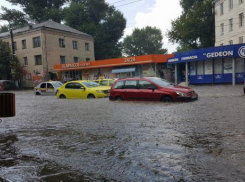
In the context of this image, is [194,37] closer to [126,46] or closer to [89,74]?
[89,74]

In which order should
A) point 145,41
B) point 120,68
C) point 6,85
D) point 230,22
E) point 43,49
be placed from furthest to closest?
point 145,41
point 43,49
point 6,85
point 230,22
point 120,68

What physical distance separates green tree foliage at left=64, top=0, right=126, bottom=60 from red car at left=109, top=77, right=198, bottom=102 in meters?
39.9

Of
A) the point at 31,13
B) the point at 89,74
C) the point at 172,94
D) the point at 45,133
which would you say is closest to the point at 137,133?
Result: the point at 45,133

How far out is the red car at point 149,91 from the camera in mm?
11036

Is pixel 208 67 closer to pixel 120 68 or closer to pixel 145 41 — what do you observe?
pixel 120 68

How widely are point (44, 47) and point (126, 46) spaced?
40.3 metres

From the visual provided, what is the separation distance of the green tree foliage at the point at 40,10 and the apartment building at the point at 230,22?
3341cm

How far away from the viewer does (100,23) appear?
2147 inches

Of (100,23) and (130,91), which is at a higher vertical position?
(100,23)

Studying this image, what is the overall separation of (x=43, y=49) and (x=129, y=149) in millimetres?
36243

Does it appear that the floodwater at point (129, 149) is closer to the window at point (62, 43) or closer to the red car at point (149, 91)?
the red car at point (149, 91)

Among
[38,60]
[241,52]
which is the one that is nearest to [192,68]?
[241,52]

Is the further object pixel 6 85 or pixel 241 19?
pixel 6 85

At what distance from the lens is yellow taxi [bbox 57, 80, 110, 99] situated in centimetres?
1491
